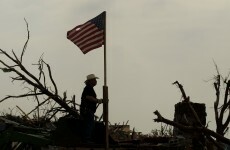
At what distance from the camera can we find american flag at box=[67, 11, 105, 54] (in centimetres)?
1070

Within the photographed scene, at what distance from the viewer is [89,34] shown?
10.8m

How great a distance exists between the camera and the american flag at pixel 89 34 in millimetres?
10703

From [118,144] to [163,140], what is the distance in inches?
68.5

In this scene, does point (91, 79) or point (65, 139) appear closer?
point (65, 139)

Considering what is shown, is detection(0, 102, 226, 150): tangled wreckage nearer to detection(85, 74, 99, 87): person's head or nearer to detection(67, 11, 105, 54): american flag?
detection(85, 74, 99, 87): person's head

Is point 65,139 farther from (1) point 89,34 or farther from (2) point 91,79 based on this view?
(1) point 89,34

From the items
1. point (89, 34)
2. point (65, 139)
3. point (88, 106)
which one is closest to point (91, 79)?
point (88, 106)

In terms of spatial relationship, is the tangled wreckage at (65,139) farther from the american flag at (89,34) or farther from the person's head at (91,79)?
the american flag at (89,34)

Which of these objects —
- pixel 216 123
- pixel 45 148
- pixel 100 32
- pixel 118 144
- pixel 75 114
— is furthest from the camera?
pixel 75 114

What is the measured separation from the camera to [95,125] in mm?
10430

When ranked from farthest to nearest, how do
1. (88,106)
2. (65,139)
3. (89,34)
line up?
(89,34) → (88,106) → (65,139)

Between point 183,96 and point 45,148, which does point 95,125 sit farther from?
point 183,96

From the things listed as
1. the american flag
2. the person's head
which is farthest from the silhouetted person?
the american flag

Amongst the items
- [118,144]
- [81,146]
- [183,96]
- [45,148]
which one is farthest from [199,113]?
[45,148]
